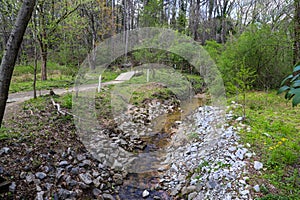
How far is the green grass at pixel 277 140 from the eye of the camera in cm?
303

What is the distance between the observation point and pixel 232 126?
491 cm

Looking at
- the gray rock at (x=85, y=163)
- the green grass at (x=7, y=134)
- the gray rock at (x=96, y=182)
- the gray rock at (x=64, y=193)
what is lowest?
the gray rock at (x=96, y=182)

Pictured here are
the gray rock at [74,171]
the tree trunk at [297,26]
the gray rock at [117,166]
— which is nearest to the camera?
the gray rock at [74,171]

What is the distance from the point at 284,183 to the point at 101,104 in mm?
5735

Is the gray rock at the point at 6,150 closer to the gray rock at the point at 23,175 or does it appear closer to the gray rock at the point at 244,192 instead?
the gray rock at the point at 23,175

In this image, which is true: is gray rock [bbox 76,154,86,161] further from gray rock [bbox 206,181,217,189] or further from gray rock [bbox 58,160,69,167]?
gray rock [bbox 206,181,217,189]

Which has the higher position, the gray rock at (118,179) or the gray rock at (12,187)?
the gray rock at (12,187)

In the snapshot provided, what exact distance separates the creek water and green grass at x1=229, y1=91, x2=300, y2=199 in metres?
1.73

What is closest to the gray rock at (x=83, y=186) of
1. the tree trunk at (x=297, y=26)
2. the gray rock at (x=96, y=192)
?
the gray rock at (x=96, y=192)

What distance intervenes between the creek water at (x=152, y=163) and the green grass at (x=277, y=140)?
173cm

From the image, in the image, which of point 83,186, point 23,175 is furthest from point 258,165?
point 23,175

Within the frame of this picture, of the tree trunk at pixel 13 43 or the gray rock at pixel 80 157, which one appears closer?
the tree trunk at pixel 13 43

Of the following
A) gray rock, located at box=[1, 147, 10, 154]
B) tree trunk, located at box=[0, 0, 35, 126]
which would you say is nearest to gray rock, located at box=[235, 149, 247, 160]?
tree trunk, located at box=[0, 0, 35, 126]

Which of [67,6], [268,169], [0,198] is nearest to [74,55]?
[67,6]
